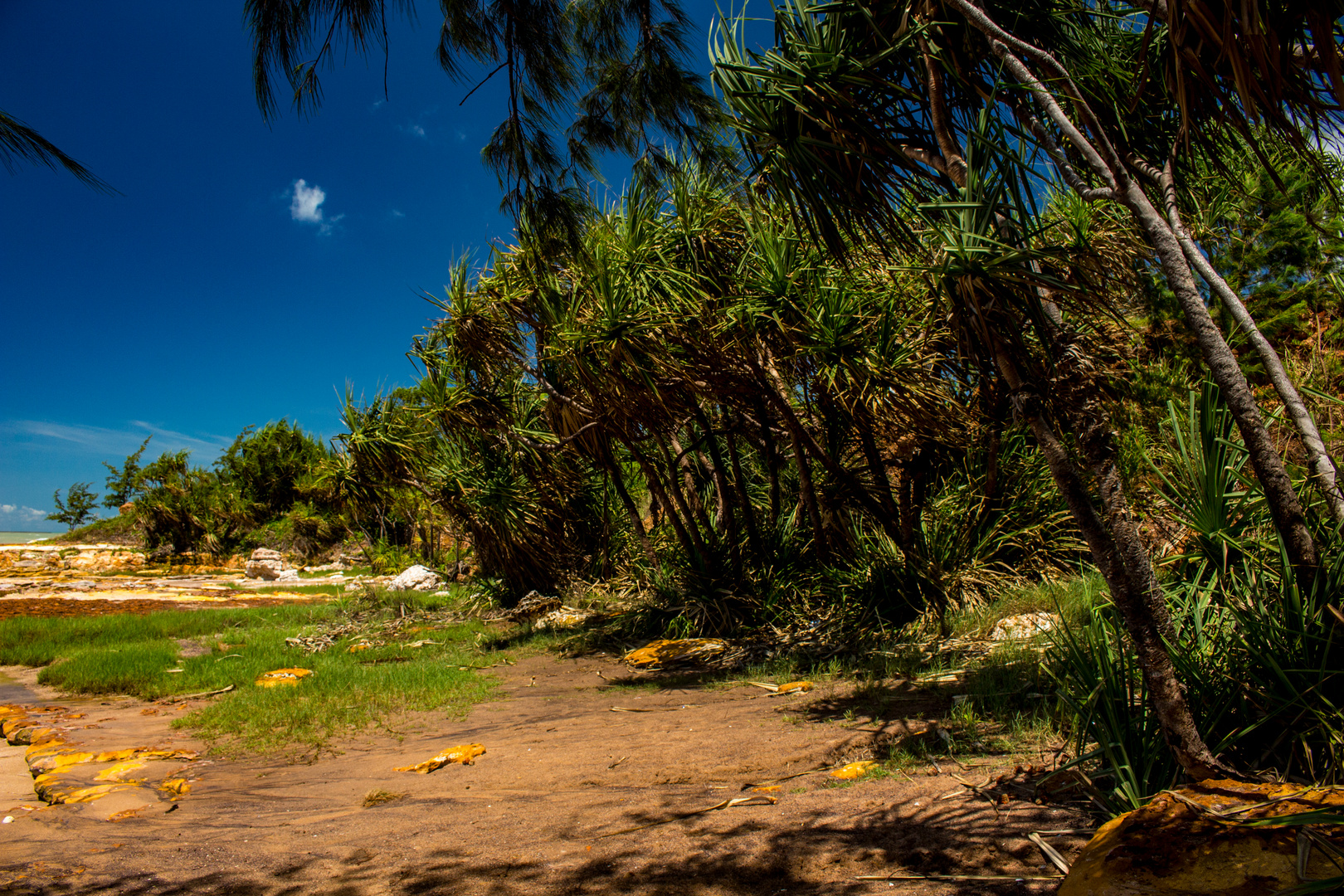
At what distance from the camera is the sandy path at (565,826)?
8.13 ft

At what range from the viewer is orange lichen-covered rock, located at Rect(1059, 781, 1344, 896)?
1716 millimetres

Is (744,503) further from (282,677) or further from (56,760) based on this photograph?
(56,760)

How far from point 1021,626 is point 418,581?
529 inches

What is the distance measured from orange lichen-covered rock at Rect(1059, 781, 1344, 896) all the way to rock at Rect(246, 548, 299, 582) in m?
23.9

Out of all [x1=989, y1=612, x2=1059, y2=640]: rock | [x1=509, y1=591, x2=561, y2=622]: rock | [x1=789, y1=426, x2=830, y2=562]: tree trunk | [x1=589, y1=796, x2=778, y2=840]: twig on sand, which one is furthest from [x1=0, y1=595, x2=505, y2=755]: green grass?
[x1=989, y1=612, x2=1059, y2=640]: rock

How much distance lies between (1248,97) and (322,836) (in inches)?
167

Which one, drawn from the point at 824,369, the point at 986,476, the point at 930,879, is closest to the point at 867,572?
the point at 986,476

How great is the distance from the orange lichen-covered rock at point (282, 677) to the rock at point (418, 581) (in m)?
7.54

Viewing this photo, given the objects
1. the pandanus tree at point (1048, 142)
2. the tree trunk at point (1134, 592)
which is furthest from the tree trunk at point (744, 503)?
the tree trunk at point (1134, 592)

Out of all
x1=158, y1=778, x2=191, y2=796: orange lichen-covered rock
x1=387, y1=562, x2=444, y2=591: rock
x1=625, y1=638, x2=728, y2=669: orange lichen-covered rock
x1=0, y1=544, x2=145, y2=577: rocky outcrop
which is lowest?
x1=158, y1=778, x2=191, y2=796: orange lichen-covered rock

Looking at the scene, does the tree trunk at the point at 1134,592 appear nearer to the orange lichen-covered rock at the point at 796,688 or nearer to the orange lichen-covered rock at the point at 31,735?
the orange lichen-covered rock at the point at 796,688

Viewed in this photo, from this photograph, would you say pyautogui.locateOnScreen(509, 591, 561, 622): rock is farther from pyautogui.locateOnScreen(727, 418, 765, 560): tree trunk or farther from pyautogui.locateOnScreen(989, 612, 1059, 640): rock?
pyautogui.locateOnScreen(989, 612, 1059, 640): rock

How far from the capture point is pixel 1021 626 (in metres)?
5.64

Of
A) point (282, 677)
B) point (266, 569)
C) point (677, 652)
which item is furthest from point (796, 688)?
point (266, 569)
